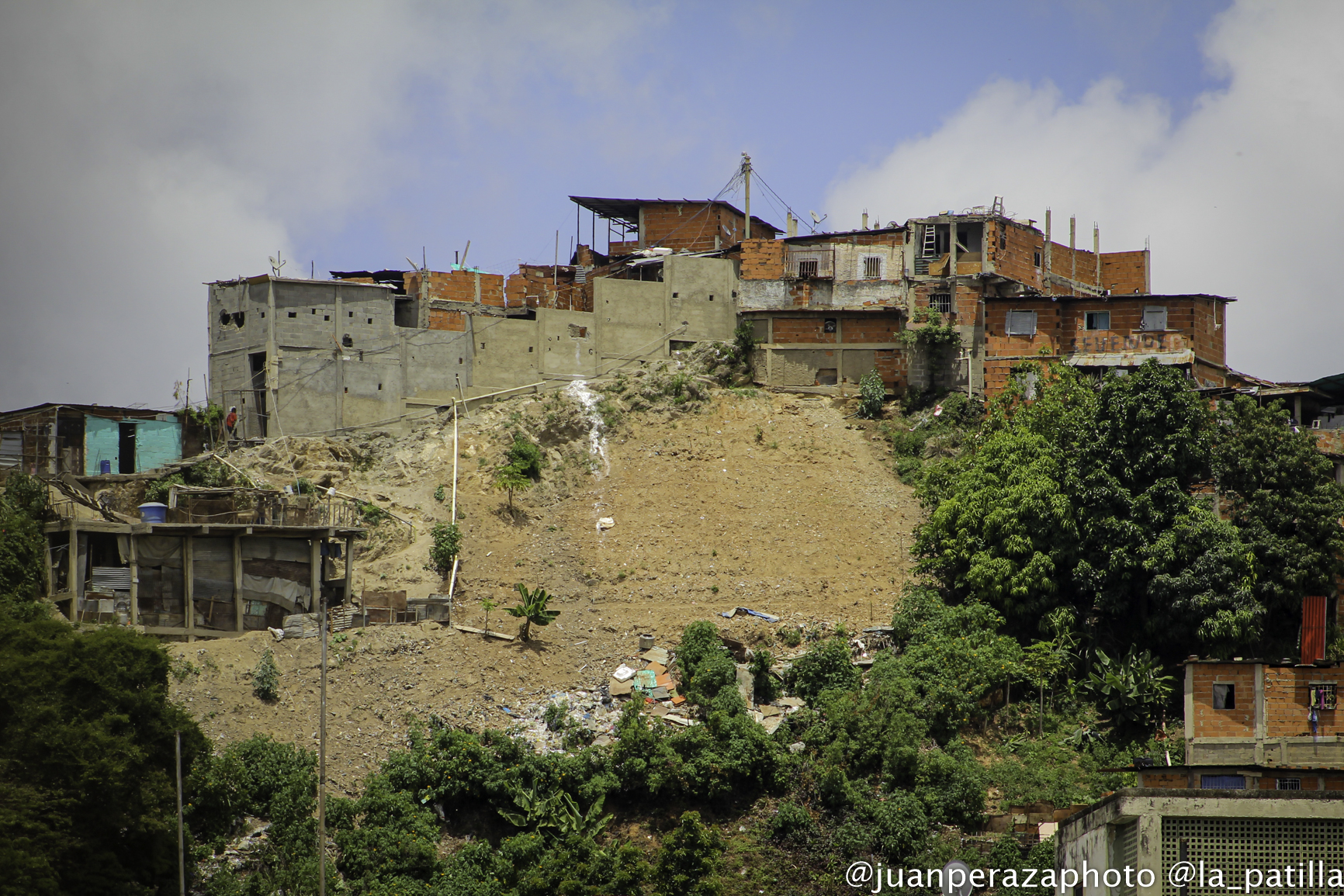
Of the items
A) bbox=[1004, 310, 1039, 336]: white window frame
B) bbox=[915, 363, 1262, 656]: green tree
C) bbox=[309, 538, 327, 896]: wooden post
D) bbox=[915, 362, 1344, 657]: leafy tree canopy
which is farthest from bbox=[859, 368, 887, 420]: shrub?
bbox=[309, 538, 327, 896]: wooden post

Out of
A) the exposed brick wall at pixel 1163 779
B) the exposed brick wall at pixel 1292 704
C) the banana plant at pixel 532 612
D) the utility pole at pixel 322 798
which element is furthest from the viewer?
the banana plant at pixel 532 612

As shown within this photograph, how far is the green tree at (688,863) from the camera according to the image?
1003 inches

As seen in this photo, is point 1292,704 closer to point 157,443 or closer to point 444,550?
point 444,550

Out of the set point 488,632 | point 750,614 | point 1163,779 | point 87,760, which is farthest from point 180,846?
point 1163,779

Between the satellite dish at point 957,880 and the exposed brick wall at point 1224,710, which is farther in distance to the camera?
the exposed brick wall at point 1224,710

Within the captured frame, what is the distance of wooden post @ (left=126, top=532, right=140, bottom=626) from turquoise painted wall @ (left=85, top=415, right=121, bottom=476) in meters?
6.97

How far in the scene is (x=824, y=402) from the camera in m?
43.1

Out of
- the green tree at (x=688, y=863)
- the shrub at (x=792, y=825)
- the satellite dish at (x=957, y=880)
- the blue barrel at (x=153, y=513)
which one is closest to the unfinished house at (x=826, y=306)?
the blue barrel at (x=153, y=513)

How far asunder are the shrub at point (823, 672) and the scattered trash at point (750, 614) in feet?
7.93

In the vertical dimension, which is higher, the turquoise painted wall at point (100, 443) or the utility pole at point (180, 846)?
the turquoise painted wall at point (100, 443)

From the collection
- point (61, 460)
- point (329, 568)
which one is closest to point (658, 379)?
point (329, 568)

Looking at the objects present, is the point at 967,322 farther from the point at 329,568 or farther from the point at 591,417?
the point at 329,568

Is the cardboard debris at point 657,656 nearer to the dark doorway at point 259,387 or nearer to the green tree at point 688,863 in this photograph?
the green tree at point 688,863

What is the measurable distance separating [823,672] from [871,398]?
528 inches
